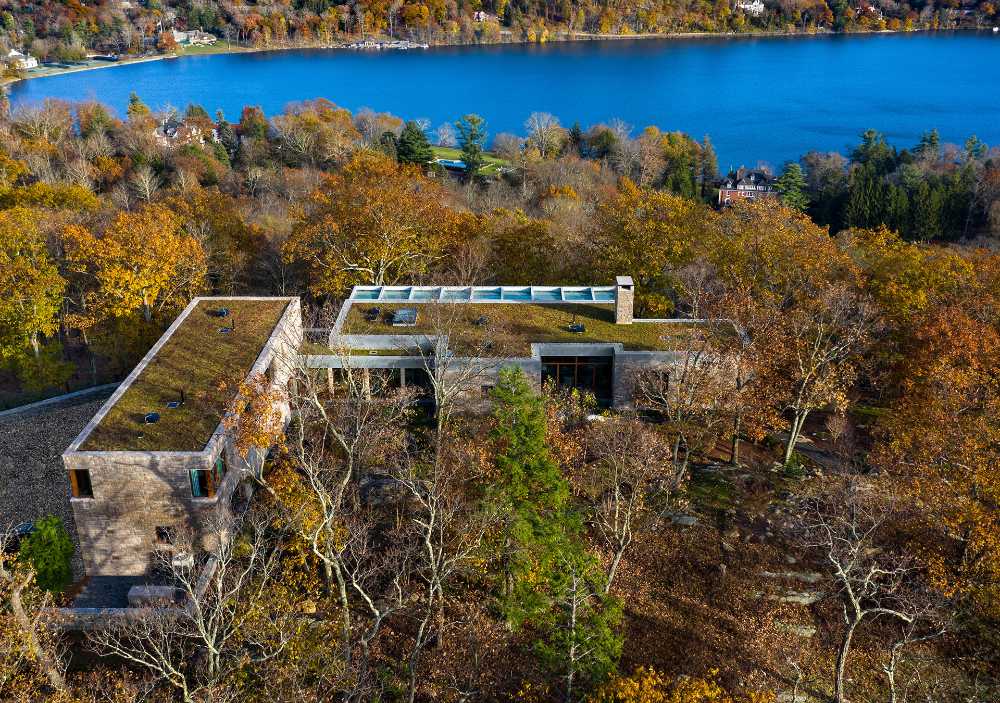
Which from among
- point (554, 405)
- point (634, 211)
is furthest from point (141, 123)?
point (554, 405)

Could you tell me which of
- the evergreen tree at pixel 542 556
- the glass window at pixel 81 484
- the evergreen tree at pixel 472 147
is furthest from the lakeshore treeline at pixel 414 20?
the evergreen tree at pixel 542 556

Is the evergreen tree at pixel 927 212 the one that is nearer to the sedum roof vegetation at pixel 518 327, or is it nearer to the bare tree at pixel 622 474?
the sedum roof vegetation at pixel 518 327

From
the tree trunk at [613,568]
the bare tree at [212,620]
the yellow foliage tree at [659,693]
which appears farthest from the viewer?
the tree trunk at [613,568]

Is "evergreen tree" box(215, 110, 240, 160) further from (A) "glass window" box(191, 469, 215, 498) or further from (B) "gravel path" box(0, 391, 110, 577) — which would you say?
(A) "glass window" box(191, 469, 215, 498)

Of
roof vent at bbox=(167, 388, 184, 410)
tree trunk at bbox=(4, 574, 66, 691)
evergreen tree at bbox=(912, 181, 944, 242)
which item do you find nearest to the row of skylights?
roof vent at bbox=(167, 388, 184, 410)

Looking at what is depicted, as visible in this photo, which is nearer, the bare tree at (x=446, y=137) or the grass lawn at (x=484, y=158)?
the grass lawn at (x=484, y=158)
